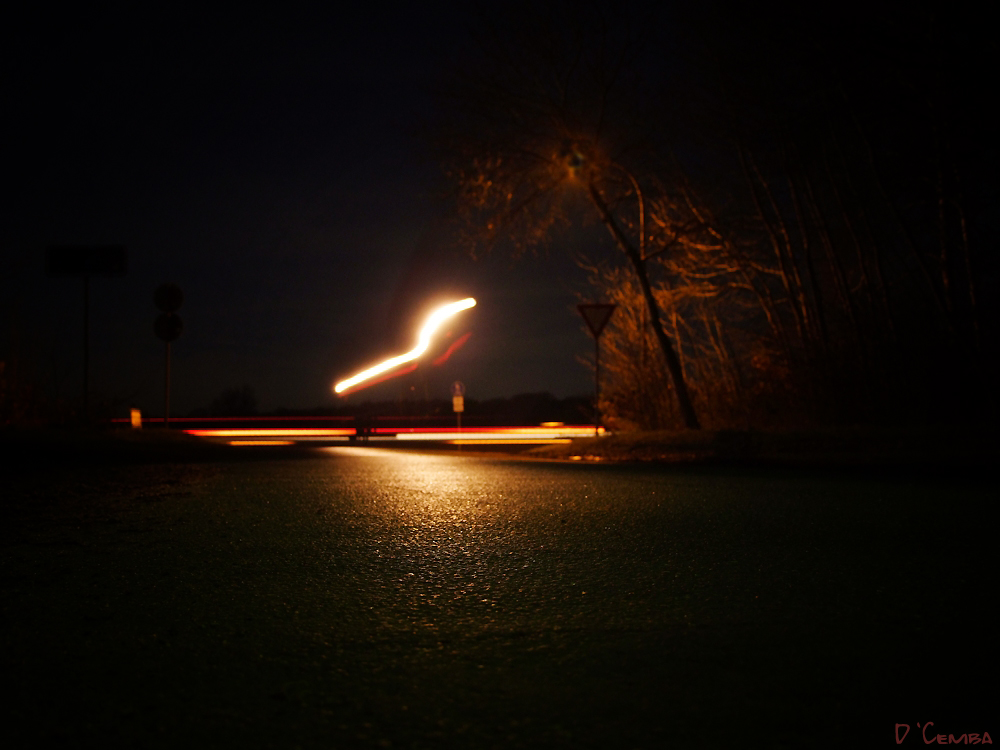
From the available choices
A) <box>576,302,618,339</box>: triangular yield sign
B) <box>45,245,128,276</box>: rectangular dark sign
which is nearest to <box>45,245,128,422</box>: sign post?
<box>45,245,128,276</box>: rectangular dark sign

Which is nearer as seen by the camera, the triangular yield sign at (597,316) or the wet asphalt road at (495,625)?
the wet asphalt road at (495,625)

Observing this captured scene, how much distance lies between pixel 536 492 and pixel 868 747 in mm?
6375

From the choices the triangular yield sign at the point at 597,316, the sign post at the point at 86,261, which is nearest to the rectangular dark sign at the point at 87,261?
the sign post at the point at 86,261

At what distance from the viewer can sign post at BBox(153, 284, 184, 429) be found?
20.0 metres

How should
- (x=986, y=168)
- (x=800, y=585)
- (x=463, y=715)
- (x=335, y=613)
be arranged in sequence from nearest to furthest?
1. (x=463, y=715)
2. (x=335, y=613)
3. (x=800, y=585)
4. (x=986, y=168)

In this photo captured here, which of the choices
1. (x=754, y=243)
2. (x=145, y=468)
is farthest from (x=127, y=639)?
(x=754, y=243)

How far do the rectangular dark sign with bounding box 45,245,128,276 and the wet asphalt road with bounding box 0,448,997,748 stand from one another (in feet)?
36.1

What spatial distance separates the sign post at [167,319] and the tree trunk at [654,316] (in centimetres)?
1049

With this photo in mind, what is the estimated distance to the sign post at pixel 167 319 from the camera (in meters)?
20.0

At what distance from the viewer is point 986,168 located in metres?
14.1

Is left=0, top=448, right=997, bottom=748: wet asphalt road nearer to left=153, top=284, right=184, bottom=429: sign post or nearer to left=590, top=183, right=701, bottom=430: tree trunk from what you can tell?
left=590, top=183, right=701, bottom=430: tree trunk

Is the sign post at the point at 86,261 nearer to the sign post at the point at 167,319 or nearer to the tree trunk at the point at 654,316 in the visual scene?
the sign post at the point at 167,319

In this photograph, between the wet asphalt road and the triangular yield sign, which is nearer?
the wet asphalt road

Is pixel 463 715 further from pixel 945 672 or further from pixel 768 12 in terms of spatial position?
pixel 768 12
